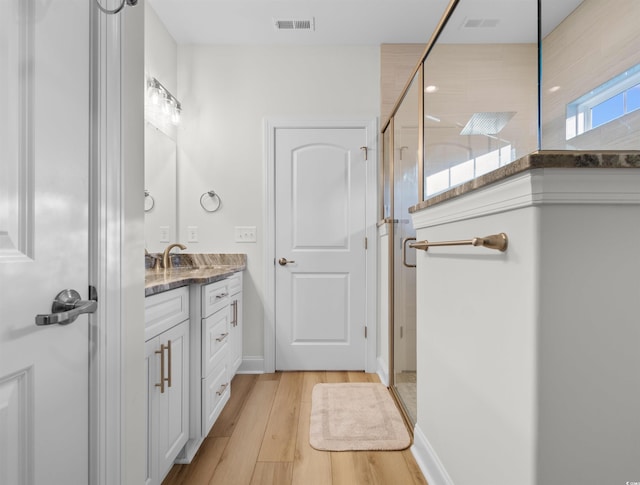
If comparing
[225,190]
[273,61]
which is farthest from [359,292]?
[273,61]

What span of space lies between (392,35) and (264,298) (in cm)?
225

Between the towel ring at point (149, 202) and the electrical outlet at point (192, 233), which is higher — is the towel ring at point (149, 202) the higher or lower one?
the higher one

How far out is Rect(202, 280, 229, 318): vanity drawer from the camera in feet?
5.71

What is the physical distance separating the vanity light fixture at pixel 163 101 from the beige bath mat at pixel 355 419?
2215 mm

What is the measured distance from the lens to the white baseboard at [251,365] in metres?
2.86

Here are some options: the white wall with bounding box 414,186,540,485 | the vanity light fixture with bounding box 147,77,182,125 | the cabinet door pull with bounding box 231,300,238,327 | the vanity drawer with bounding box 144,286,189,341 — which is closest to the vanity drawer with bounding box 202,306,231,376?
the vanity drawer with bounding box 144,286,189,341

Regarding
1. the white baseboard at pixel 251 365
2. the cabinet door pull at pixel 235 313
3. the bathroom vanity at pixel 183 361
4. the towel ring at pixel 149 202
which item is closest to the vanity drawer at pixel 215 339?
the bathroom vanity at pixel 183 361

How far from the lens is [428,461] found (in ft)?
5.03

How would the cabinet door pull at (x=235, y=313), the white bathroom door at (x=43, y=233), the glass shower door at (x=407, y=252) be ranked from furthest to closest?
1. the cabinet door pull at (x=235, y=313)
2. the glass shower door at (x=407, y=252)
3. the white bathroom door at (x=43, y=233)

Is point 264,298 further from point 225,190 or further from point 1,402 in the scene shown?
point 1,402

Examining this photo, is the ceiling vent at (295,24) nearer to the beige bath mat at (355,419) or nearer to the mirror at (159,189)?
the mirror at (159,189)

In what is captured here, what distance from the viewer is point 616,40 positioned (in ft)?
2.33

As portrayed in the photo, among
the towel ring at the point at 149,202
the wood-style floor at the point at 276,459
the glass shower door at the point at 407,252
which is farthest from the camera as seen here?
the towel ring at the point at 149,202

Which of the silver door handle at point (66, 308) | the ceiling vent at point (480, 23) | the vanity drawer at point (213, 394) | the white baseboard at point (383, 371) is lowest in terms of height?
the white baseboard at point (383, 371)
